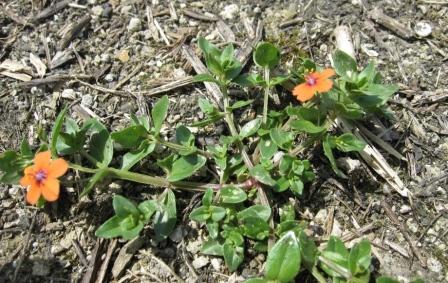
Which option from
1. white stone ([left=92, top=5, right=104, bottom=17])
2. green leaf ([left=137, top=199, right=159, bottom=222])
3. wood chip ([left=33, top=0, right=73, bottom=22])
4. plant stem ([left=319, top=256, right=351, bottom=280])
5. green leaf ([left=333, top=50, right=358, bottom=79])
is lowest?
plant stem ([left=319, top=256, right=351, bottom=280])

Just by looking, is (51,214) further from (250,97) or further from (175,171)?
(250,97)

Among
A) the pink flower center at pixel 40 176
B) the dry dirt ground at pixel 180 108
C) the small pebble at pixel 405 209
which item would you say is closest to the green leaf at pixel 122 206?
the dry dirt ground at pixel 180 108

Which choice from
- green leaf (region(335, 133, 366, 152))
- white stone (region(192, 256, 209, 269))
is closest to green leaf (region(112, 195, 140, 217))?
white stone (region(192, 256, 209, 269))

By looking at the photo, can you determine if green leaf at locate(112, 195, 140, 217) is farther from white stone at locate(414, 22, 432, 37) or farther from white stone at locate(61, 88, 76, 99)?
white stone at locate(414, 22, 432, 37)

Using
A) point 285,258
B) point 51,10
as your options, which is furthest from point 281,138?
point 51,10

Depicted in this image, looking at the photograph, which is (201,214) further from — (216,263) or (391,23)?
(391,23)

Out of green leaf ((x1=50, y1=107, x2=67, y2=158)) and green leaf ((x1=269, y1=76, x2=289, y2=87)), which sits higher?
green leaf ((x1=50, y1=107, x2=67, y2=158))

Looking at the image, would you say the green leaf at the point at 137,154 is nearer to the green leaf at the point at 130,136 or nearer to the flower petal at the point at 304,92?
the green leaf at the point at 130,136
